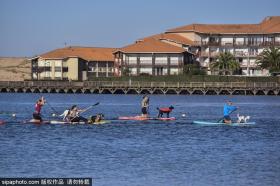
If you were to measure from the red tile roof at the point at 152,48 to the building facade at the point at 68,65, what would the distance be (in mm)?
11846

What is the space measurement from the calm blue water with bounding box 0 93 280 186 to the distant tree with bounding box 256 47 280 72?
82514mm

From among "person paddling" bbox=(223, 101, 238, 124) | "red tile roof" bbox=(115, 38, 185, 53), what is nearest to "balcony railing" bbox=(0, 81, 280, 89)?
"red tile roof" bbox=(115, 38, 185, 53)

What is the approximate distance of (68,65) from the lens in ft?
507

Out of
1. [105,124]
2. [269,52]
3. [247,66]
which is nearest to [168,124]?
[105,124]

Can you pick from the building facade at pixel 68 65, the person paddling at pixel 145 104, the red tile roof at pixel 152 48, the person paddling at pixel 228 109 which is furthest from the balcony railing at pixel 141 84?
the person paddling at pixel 228 109

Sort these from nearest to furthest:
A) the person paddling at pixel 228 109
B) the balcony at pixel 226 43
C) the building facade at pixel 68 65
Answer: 1. the person paddling at pixel 228 109
2. the balcony at pixel 226 43
3. the building facade at pixel 68 65


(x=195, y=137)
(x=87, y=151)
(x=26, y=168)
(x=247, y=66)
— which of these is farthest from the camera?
(x=247, y=66)

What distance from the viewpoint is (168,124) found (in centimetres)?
5706

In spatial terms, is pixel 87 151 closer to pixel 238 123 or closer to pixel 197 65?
pixel 238 123

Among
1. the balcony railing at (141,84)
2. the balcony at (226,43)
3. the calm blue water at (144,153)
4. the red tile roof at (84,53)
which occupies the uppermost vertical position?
the balcony at (226,43)

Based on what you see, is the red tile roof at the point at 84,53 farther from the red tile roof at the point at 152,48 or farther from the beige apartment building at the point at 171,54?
the red tile roof at the point at 152,48

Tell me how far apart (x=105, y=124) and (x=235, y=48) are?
97234mm

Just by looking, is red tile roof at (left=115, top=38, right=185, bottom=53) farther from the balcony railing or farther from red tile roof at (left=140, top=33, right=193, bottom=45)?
the balcony railing

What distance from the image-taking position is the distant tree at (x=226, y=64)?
141375 millimetres
